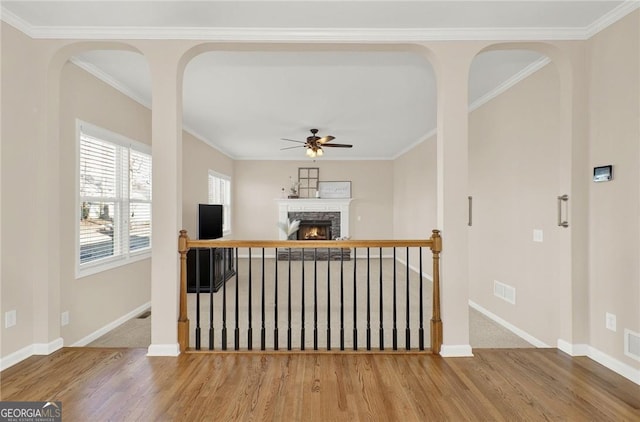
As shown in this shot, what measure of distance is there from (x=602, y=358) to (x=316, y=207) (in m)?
6.88

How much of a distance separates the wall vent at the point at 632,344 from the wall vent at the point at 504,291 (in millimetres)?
1444

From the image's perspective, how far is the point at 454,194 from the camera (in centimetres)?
270

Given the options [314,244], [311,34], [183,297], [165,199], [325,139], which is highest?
[311,34]

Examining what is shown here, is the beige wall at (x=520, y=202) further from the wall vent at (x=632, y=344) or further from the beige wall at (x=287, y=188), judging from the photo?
the beige wall at (x=287, y=188)

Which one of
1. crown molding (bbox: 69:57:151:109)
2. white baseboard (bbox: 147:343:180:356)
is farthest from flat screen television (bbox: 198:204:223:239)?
Answer: white baseboard (bbox: 147:343:180:356)

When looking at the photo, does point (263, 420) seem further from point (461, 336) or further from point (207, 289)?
point (207, 289)

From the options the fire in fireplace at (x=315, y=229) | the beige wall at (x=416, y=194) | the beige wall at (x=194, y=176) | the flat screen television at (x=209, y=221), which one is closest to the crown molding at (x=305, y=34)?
the beige wall at (x=194, y=176)

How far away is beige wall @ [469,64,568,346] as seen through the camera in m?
3.24

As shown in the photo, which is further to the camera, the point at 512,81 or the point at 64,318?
the point at 512,81

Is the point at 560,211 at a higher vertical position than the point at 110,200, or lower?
lower

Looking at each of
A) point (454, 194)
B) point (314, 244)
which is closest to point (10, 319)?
point (314, 244)

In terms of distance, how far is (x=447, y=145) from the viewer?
2711 millimetres

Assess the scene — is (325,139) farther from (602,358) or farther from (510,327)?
(602,358)

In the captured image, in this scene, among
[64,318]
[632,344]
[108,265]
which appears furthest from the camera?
[108,265]
